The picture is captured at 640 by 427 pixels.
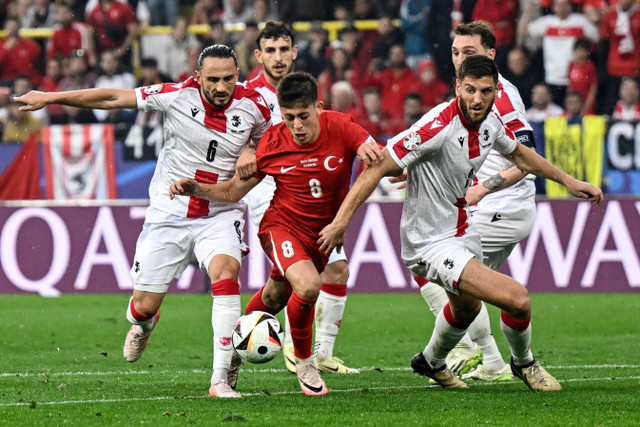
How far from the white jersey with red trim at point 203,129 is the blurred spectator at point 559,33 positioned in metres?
9.67

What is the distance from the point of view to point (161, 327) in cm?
1156

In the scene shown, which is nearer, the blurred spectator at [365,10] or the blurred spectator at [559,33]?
the blurred spectator at [559,33]

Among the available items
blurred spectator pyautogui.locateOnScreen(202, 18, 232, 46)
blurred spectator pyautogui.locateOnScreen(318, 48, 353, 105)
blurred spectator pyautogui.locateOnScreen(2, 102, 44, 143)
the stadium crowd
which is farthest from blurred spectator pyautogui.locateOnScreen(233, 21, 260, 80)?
blurred spectator pyautogui.locateOnScreen(2, 102, 44, 143)

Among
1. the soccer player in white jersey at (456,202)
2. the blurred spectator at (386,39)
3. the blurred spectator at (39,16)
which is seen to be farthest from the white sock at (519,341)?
the blurred spectator at (39,16)

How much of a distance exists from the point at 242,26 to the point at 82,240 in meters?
5.84

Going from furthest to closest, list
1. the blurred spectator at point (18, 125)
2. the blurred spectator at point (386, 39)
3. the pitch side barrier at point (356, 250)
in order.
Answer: the blurred spectator at point (386, 39), the blurred spectator at point (18, 125), the pitch side barrier at point (356, 250)

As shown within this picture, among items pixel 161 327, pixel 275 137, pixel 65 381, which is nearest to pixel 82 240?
pixel 161 327

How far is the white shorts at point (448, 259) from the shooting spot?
6.93 meters

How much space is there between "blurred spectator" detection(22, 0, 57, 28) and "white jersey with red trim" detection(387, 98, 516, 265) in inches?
550

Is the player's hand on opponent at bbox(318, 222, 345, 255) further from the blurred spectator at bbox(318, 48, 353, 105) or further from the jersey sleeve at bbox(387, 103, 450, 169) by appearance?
the blurred spectator at bbox(318, 48, 353, 105)

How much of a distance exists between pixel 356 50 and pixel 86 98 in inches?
415

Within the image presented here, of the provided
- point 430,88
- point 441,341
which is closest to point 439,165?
point 441,341

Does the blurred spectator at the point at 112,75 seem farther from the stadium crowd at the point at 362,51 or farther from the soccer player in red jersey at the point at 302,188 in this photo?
the soccer player in red jersey at the point at 302,188

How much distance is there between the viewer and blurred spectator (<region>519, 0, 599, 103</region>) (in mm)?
16625
